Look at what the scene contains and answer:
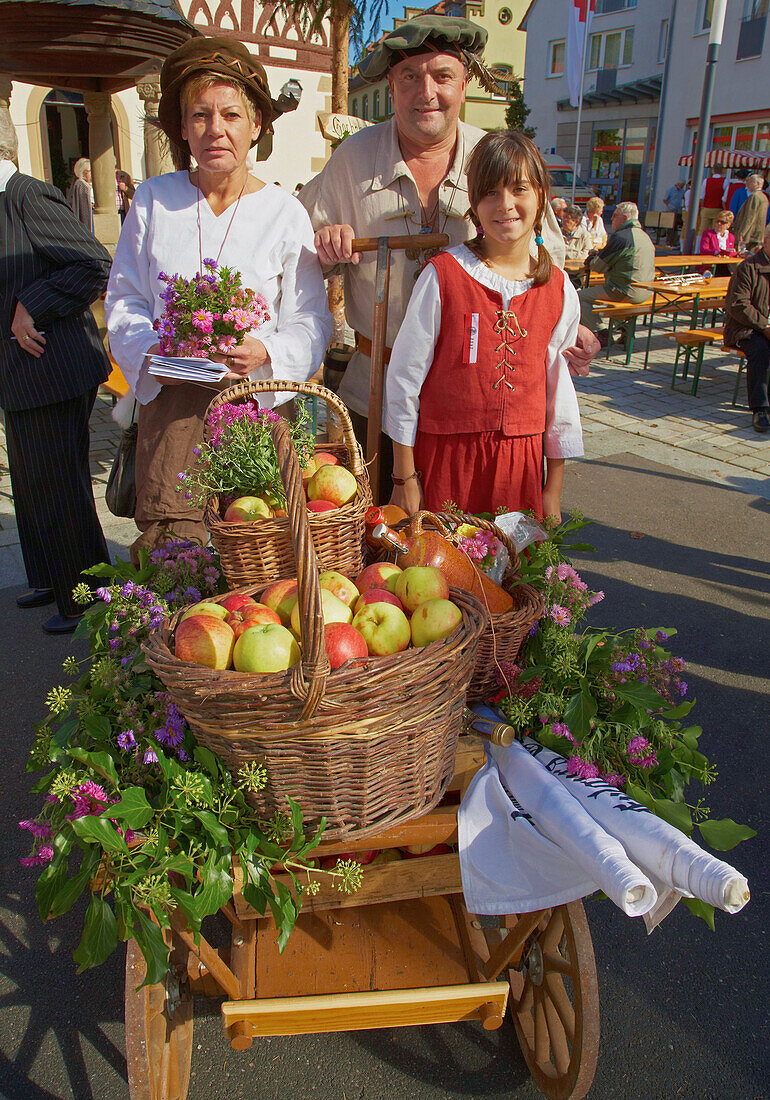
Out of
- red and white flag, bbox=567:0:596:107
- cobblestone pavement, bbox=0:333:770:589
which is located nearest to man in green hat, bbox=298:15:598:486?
cobblestone pavement, bbox=0:333:770:589

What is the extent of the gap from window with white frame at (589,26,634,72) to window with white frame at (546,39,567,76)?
5.81 ft

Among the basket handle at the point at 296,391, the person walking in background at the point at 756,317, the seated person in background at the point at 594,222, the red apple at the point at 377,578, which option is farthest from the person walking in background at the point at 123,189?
the red apple at the point at 377,578

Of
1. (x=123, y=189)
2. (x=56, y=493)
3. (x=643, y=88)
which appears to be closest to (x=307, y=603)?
(x=56, y=493)

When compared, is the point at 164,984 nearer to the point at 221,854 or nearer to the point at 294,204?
the point at 221,854

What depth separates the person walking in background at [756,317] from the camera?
6898 mm

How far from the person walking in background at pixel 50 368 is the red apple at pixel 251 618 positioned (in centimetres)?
225

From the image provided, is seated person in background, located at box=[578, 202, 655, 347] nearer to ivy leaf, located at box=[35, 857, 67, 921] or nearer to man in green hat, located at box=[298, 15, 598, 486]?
man in green hat, located at box=[298, 15, 598, 486]

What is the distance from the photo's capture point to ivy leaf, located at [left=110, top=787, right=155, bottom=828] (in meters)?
1.33

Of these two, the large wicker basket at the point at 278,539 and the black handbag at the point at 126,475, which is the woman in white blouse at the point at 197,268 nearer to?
the black handbag at the point at 126,475

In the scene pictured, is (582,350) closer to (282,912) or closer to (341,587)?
(341,587)

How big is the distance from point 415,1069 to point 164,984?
67 cm

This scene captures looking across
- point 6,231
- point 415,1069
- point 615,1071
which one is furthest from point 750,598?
point 6,231

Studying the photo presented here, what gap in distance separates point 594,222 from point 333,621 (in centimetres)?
1266

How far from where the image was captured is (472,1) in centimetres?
3591
